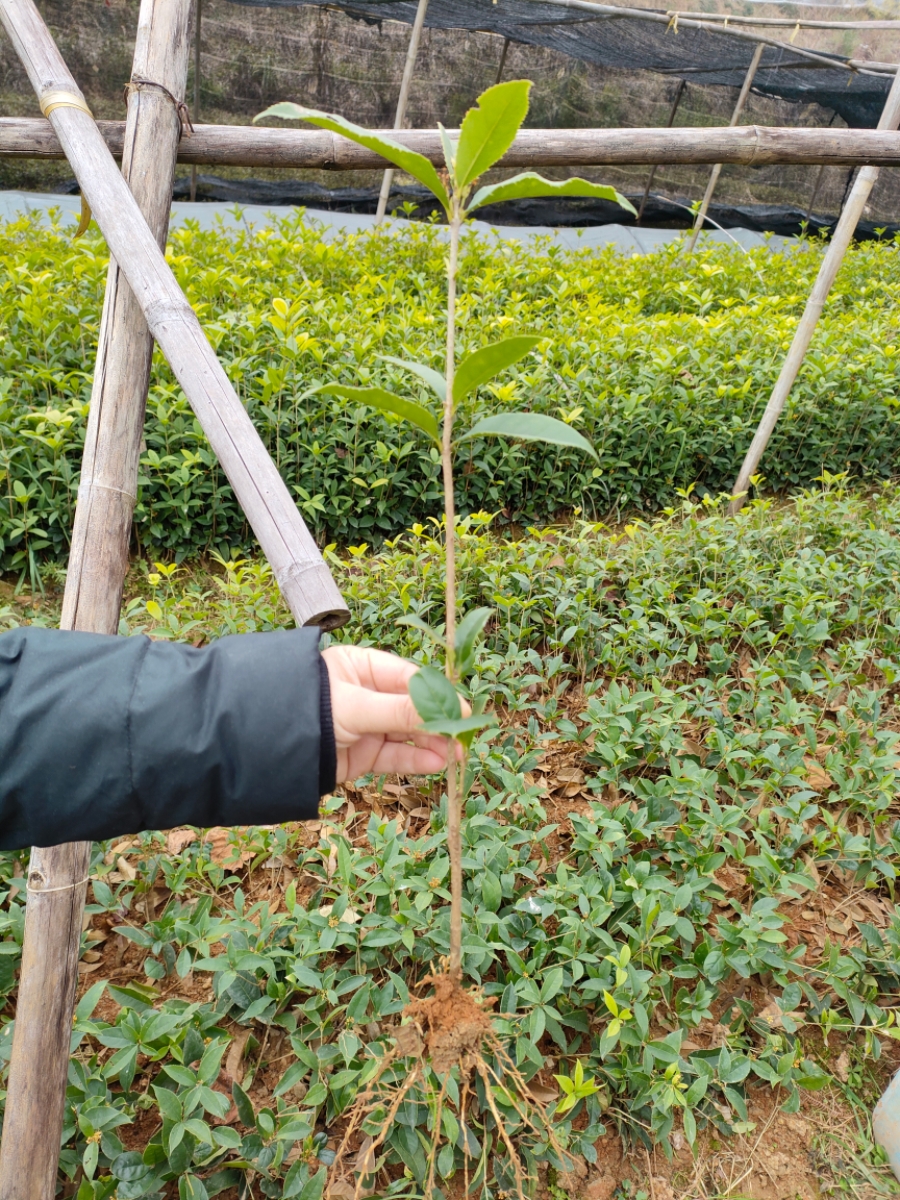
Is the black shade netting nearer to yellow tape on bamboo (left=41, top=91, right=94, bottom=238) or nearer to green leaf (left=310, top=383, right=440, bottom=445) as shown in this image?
yellow tape on bamboo (left=41, top=91, right=94, bottom=238)

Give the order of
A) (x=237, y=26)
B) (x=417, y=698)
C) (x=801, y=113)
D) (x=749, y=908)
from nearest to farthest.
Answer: (x=417, y=698), (x=749, y=908), (x=237, y=26), (x=801, y=113)

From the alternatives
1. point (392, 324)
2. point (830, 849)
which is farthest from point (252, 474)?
point (392, 324)

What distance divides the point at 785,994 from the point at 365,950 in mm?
900

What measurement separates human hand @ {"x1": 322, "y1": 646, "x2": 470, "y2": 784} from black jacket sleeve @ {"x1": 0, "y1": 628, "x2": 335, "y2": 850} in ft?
0.14

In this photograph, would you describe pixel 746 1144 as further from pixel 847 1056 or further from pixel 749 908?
pixel 749 908

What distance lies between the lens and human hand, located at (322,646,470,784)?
1.01 meters

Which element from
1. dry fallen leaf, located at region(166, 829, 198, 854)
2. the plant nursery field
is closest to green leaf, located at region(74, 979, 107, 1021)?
the plant nursery field

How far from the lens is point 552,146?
244 cm

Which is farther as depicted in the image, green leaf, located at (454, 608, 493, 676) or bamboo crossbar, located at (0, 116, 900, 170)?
bamboo crossbar, located at (0, 116, 900, 170)

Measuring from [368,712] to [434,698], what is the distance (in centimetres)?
24

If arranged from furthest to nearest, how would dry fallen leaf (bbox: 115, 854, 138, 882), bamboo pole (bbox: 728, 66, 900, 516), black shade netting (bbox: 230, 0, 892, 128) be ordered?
black shade netting (bbox: 230, 0, 892, 128) < bamboo pole (bbox: 728, 66, 900, 516) < dry fallen leaf (bbox: 115, 854, 138, 882)

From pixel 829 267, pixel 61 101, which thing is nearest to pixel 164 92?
pixel 61 101

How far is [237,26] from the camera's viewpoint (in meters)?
7.77

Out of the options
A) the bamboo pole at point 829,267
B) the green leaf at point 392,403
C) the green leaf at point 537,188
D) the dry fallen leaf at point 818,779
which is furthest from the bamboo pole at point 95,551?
the bamboo pole at point 829,267
